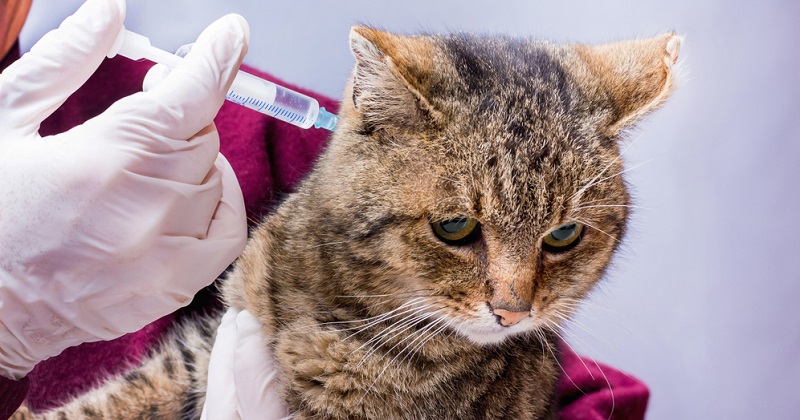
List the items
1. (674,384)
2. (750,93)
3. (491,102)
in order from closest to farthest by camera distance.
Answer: (491,102) → (750,93) → (674,384)

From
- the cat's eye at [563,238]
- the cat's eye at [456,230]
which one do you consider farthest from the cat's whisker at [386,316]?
the cat's eye at [563,238]

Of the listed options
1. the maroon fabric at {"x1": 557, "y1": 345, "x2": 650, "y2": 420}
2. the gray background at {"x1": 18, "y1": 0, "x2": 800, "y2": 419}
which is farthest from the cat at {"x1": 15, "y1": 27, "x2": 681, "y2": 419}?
the gray background at {"x1": 18, "y1": 0, "x2": 800, "y2": 419}

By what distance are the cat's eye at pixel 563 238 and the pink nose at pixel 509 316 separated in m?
0.13

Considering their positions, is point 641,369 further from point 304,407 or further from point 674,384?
point 304,407

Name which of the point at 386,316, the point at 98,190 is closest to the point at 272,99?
the point at 98,190

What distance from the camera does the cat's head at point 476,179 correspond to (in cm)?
96

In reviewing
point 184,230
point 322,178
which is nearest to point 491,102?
point 322,178

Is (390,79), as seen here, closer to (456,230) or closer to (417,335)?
(456,230)

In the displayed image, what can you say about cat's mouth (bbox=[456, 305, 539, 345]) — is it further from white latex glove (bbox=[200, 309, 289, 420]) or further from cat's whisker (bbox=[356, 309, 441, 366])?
white latex glove (bbox=[200, 309, 289, 420])

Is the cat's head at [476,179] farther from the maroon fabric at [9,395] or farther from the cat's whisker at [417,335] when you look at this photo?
the maroon fabric at [9,395]

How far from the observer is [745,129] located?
5.74ft

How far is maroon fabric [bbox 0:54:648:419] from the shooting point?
5.41 feet

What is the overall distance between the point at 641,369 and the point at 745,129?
0.80 metres

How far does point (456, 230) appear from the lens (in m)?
0.99
